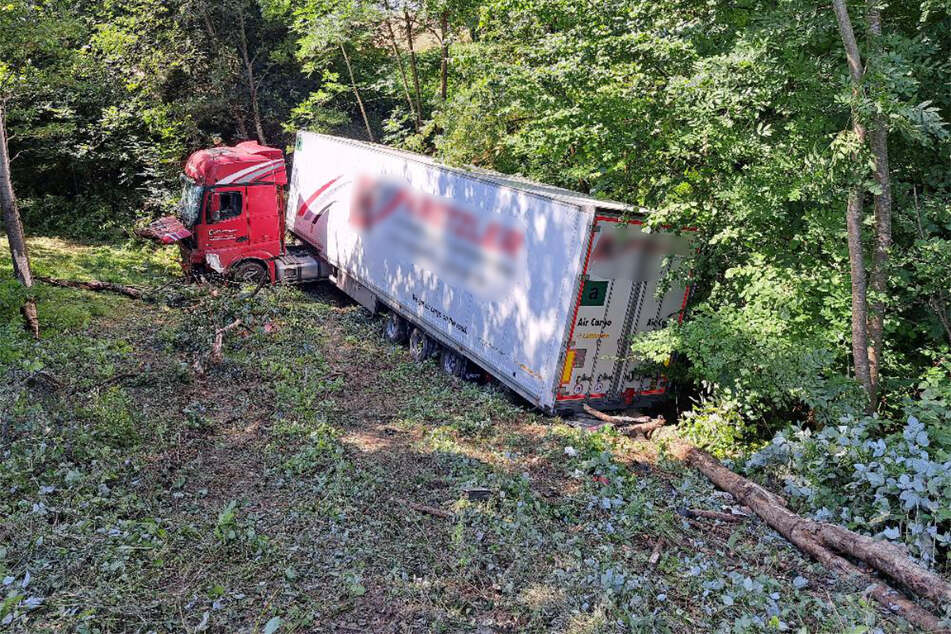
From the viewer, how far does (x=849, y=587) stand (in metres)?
5.55

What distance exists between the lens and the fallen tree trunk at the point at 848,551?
5098mm

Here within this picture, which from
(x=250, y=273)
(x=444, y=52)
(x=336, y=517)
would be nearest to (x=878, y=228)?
(x=336, y=517)

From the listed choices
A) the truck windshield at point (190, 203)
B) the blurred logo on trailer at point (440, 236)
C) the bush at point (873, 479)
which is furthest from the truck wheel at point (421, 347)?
the bush at point (873, 479)

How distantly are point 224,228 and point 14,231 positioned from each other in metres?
4.60

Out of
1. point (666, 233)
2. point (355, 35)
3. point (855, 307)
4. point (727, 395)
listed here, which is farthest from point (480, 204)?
point (355, 35)

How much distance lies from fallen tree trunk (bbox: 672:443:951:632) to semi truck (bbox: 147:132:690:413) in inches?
106

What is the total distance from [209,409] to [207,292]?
20.8ft

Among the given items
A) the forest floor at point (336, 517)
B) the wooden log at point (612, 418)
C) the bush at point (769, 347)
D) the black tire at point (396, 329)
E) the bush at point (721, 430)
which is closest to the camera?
the forest floor at point (336, 517)

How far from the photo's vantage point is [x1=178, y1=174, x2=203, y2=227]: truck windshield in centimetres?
1539

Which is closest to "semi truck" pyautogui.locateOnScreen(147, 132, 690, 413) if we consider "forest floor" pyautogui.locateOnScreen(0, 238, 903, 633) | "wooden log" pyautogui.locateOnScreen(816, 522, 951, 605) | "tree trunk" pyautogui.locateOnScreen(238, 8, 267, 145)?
"forest floor" pyautogui.locateOnScreen(0, 238, 903, 633)

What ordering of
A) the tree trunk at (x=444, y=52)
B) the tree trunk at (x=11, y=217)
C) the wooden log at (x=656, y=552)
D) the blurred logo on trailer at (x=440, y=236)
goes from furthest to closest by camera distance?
the tree trunk at (x=444, y=52) < the tree trunk at (x=11, y=217) < the blurred logo on trailer at (x=440, y=236) < the wooden log at (x=656, y=552)

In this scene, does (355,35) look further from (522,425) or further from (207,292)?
(522,425)

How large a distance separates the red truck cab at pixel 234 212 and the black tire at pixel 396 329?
4210mm

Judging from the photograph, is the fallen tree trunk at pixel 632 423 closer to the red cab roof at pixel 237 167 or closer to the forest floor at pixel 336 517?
the forest floor at pixel 336 517
